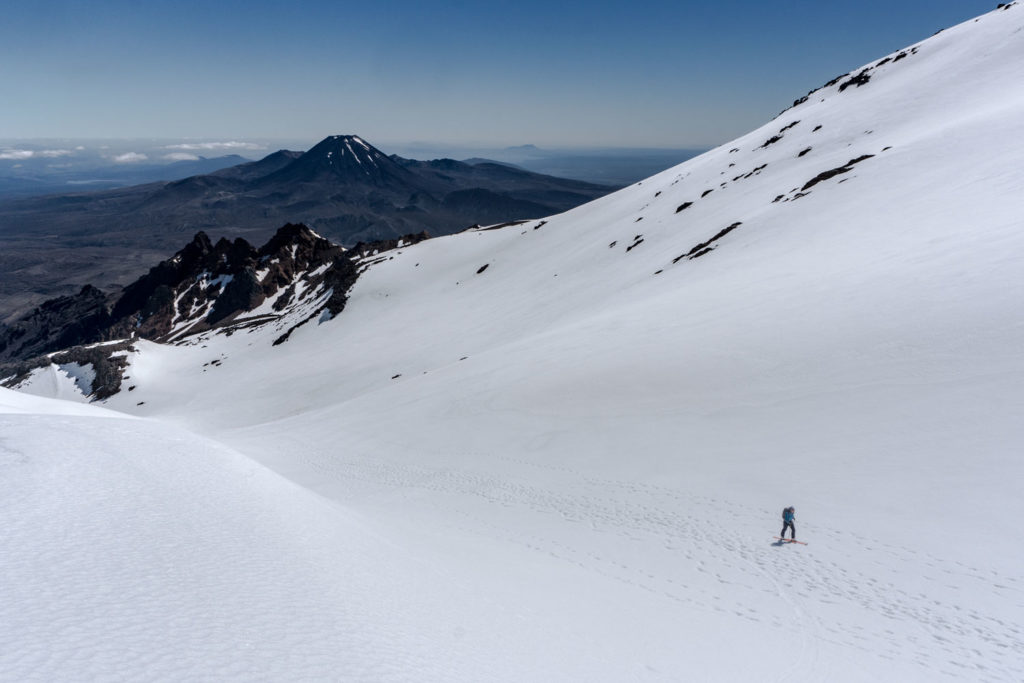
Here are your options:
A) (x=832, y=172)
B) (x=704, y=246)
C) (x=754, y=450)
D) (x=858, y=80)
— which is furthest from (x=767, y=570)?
(x=858, y=80)

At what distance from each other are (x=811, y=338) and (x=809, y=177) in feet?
107

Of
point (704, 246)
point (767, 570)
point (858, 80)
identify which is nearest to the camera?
point (767, 570)

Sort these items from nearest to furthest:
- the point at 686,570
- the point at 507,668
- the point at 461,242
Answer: the point at 507,668, the point at 686,570, the point at 461,242

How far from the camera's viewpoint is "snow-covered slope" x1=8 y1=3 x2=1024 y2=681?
10.3 m

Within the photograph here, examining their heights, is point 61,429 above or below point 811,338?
below

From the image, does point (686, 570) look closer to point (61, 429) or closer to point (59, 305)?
point (61, 429)

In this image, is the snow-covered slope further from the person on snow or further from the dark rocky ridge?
the dark rocky ridge

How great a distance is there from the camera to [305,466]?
25.6 meters

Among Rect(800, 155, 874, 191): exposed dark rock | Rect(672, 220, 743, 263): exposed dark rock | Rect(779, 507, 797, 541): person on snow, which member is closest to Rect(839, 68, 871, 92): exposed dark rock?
Rect(800, 155, 874, 191): exposed dark rock

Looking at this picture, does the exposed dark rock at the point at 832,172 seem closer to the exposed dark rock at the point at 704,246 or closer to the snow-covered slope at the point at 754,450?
the snow-covered slope at the point at 754,450

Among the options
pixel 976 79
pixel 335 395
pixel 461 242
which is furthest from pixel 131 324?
pixel 976 79

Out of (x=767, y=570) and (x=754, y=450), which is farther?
(x=754, y=450)

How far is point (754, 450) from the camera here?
55.9ft

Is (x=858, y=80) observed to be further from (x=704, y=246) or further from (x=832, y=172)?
(x=704, y=246)
